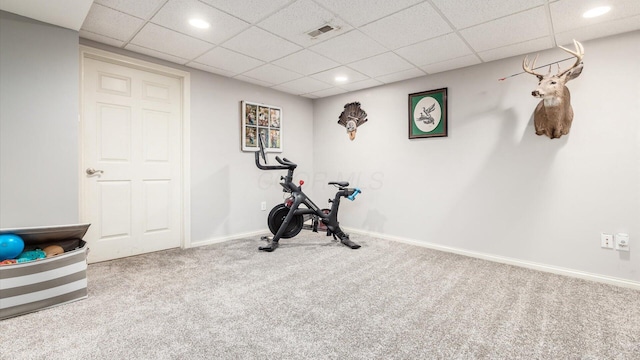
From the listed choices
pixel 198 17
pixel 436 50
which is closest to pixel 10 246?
pixel 198 17

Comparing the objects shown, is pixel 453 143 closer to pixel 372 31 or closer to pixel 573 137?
pixel 573 137

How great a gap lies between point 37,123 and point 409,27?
3.14m

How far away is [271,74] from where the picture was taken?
385 centimetres

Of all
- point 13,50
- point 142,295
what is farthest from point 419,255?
point 13,50

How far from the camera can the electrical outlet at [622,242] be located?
2590 mm

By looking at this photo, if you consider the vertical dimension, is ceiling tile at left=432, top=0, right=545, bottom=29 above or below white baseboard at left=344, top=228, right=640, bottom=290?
above

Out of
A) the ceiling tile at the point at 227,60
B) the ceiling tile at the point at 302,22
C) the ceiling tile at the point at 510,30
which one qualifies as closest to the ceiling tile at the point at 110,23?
the ceiling tile at the point at 227,60

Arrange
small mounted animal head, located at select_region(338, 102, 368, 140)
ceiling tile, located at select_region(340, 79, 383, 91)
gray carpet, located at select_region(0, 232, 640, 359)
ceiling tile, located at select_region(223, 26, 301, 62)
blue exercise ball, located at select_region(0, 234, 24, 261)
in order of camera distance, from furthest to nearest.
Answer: small mounted animal head, located at select_region(338, 102, 368, 140) → ceiling tile, located at select_region(340, 79, 383, 91) → ceiling tile, located at select_region(223, 26, 301, 62) → blue exercise ball, located at select_region(0, 234, 24, 261) → gray carpet, located at select_region(0, 232, 640, 359)

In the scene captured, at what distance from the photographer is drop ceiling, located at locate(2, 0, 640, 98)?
2.23 metres

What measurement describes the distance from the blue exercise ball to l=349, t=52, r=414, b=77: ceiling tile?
11.0 feet

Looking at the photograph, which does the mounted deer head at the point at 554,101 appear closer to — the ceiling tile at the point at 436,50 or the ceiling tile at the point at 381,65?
the ceiling tile at the point at 436,50

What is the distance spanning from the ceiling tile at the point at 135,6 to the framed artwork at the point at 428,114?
3037mm

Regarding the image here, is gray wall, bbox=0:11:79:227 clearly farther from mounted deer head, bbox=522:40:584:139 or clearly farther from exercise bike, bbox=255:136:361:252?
mounted deer head, bbox=522:40:584:139

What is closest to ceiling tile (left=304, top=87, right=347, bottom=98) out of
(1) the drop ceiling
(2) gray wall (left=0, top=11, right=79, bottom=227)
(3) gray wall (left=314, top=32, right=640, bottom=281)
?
(3) gray wall (left=314, top=32, right=640, bottom=281)
